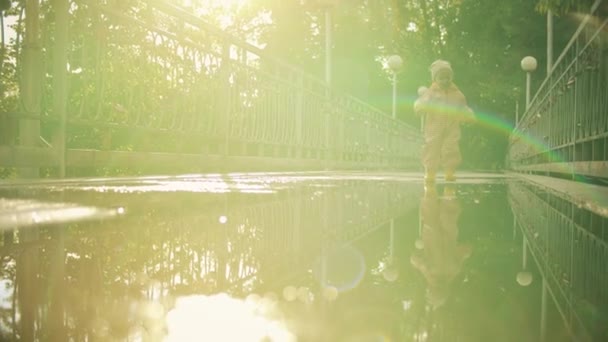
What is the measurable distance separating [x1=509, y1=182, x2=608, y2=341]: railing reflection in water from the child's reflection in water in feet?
0.47

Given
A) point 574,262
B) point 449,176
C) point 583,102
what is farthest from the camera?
point 449,176

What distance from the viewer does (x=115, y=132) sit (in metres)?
8.43

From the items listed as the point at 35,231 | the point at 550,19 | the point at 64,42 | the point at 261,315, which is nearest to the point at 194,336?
the point at 261,315

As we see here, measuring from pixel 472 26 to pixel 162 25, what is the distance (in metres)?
24.8

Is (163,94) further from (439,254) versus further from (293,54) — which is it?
(293,54)

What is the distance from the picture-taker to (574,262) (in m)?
1.55

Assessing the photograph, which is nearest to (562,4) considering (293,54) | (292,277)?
(292,277)

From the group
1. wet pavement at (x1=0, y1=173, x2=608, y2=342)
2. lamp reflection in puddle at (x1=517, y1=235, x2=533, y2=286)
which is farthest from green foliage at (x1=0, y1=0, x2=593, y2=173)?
lamp reflection in puddle at (x1=517, y1=235, x2=533, y2=286)

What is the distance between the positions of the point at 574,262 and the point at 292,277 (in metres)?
0.71

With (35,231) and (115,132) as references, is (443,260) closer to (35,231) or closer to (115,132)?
(35,231)

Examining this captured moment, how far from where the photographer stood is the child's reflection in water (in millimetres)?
1113

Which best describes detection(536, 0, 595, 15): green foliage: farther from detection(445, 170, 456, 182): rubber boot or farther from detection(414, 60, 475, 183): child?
detection(445, 170, 456, 182): rubber boot

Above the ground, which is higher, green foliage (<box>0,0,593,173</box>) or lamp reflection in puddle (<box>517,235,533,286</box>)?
green foliage (<box>0,0,593,173</box>)

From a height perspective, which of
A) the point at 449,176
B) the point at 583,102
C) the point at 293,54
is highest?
the point at 293,54
